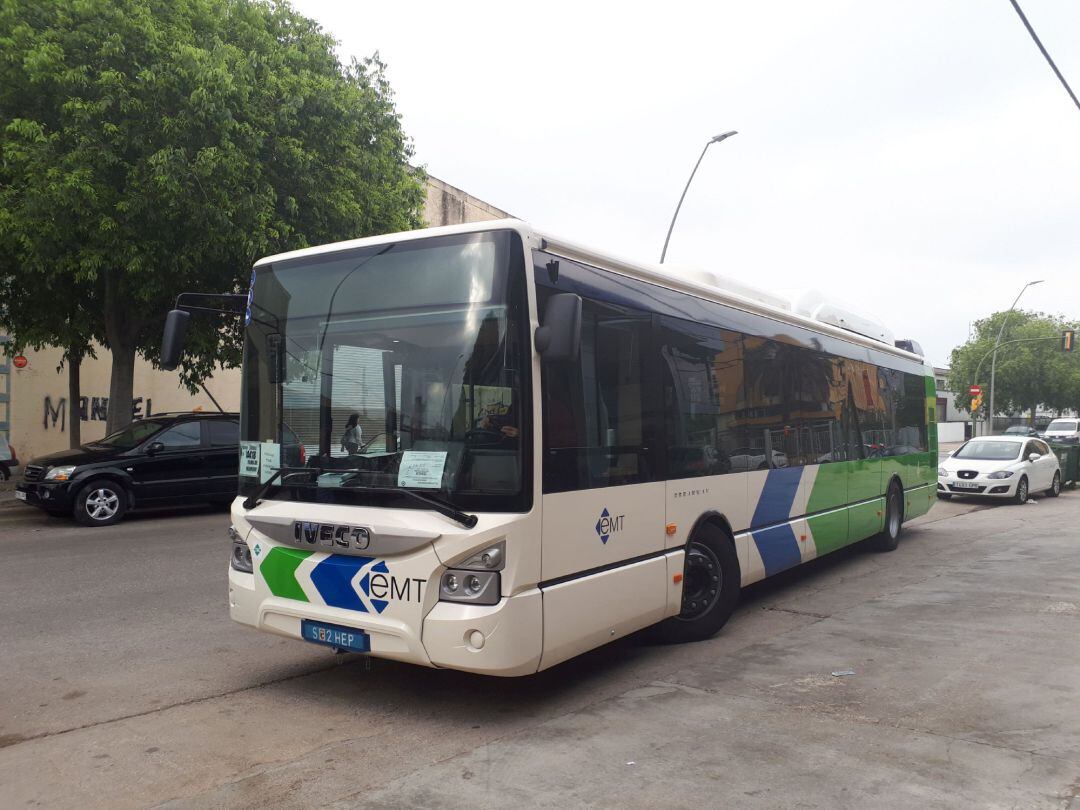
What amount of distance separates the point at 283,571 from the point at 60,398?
19.5 meters

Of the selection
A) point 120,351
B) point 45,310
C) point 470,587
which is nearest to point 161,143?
point 120,351

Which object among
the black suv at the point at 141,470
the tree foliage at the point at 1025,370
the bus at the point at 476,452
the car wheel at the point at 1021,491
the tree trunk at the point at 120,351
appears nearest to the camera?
the bus at the point at 476,452

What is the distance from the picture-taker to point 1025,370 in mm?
62844

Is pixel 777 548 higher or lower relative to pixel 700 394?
lower

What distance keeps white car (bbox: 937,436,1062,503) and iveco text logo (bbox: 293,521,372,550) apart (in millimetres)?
15600

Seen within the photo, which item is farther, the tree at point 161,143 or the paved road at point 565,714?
the tree at point 161,143

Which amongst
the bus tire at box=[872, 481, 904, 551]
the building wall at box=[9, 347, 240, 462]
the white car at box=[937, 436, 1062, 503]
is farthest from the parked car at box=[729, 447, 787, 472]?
the building wall at box=[9, 347, 240, 462]

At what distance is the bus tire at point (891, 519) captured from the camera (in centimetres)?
1129

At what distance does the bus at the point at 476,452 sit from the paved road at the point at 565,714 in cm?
43

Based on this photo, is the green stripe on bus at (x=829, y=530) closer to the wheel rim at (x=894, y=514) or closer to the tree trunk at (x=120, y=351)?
the wheel rim at (x=894, y=514)

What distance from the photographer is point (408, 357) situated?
5.02m

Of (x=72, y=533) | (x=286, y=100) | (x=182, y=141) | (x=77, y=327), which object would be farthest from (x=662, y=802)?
(x=77, y=327)

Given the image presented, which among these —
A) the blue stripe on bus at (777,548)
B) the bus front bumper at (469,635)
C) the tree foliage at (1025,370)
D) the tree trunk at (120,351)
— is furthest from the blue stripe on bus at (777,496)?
the tree foliage at (1025,370)

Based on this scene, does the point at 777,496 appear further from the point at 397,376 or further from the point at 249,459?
the point at 249,459
